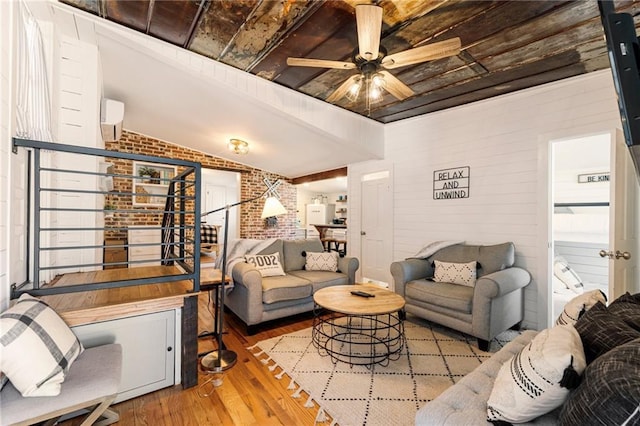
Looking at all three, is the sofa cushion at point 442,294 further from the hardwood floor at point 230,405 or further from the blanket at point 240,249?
the blanket at point 240,249

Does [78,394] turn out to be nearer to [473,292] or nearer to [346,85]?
[346,85]

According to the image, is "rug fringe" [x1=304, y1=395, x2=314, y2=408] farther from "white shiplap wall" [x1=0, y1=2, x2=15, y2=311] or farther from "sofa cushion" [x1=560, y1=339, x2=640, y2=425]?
"white shiplap wall" [x1=0, y1=2, x2=15, y2=311]

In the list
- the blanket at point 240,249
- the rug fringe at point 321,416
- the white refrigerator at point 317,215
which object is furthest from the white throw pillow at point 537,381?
the white refrigerator at point 317,215

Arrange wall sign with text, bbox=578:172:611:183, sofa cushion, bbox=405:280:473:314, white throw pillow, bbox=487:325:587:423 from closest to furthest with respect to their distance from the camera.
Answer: white throw pillow, bbox=487:325:587:423 → sofa cushion, bbox=405:280:473:314 → wall sign with text, bbox=578:172:611:183

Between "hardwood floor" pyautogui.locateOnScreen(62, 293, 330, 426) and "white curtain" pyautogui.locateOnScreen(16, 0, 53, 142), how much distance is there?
1.75 m

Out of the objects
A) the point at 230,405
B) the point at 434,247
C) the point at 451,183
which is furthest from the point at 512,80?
the point at 230,405

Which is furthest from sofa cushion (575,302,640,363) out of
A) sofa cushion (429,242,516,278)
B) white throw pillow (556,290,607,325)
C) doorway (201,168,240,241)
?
doorway (201,168,240,241)

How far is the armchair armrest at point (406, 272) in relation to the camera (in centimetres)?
327

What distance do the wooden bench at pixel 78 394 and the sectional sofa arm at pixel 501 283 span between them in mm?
2693

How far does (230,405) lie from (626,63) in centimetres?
241

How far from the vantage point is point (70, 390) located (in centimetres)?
123

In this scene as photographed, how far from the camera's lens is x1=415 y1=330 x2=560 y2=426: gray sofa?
107 centimetres

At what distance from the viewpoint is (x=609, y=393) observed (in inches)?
30.9

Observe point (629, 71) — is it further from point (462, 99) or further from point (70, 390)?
point (462, 99)
